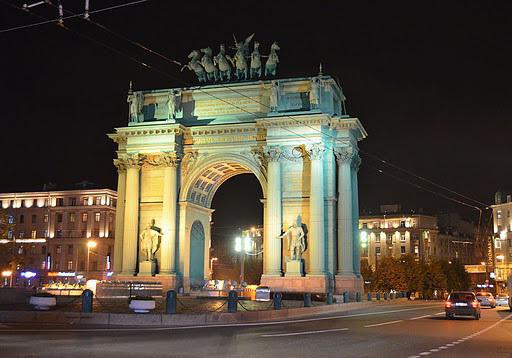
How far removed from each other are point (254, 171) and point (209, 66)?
9055 millimetres

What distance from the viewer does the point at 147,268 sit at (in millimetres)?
48062

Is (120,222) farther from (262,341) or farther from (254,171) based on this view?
(262,341)

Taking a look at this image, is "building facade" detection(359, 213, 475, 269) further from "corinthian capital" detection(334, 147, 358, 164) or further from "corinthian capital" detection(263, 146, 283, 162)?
"corinthian capital" detection(263, 146, 283, 162)

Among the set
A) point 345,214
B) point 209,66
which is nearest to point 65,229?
point 209,66

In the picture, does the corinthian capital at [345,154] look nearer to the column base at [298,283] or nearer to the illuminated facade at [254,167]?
the illuminated facade at [254,167]

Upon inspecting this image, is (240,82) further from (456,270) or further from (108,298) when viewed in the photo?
(456,270)

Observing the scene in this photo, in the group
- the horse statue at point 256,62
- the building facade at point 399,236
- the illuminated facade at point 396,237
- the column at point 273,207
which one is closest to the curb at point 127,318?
the column at point 273,207

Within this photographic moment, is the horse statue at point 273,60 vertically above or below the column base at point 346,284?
above

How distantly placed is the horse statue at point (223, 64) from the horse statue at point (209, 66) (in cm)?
33

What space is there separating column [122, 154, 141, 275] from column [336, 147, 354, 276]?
49.9ft

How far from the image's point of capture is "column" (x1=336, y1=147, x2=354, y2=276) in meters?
45.8

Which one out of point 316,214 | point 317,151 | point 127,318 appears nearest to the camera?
point 127,318

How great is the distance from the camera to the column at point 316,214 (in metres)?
44.7

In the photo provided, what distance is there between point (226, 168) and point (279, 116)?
772 cm
